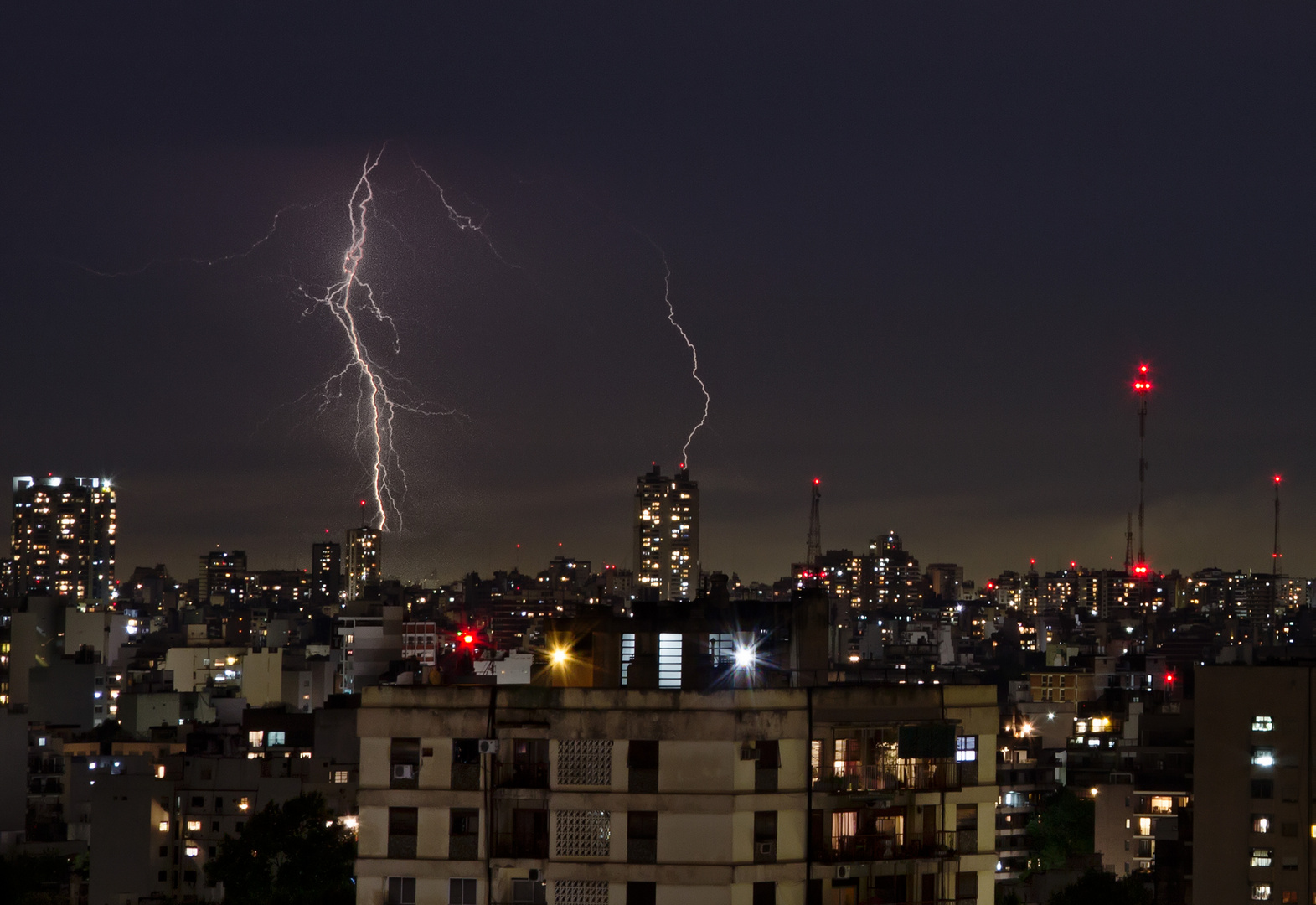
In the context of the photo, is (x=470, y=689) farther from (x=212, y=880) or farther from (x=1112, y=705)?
(x=1112, y=705)

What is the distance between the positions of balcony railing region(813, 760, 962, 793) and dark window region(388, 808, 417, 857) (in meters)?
5.54

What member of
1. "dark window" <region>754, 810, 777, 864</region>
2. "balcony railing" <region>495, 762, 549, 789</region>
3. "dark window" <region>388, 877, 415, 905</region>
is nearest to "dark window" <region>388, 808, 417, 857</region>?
"dark window" <region>388, 877, 415, 905</region>

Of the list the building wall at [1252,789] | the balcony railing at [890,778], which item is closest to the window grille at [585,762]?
the balcony railing at [890,778]

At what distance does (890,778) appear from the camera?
31.7 m

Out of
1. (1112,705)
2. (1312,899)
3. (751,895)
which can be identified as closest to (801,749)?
(751,895)

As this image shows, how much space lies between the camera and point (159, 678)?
140 m

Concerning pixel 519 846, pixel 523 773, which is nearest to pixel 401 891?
pixel 519 846

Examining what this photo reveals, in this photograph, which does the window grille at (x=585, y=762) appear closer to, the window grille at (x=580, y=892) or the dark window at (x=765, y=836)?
the window grille at (x=580, y=892)

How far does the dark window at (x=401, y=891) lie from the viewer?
3058 cm

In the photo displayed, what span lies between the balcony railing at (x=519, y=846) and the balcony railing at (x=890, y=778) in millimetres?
3814

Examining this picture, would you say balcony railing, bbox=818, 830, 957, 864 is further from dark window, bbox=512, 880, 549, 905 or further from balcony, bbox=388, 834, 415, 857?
balcony, bbox=388, 834, 415, 857

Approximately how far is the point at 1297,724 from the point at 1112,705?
166 ft

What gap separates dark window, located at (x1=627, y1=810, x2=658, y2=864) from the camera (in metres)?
30.1

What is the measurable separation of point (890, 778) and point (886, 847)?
0.98 meters
